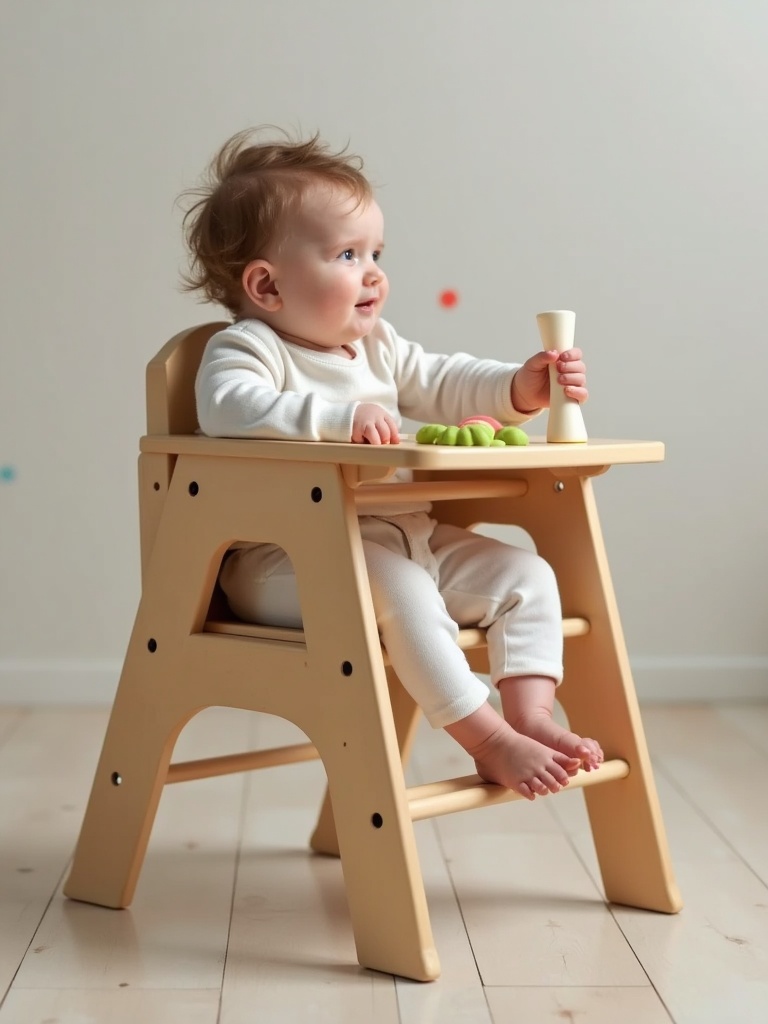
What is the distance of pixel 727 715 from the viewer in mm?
2000

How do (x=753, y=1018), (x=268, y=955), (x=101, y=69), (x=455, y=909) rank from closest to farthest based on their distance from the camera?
(x=753, y=1018) < (x=268, y=955) < (x=455, y=909) < (x=101, y=69)

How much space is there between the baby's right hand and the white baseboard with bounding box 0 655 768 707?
1144 millimetres

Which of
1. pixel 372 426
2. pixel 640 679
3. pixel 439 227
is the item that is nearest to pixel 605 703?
pixel 372 426

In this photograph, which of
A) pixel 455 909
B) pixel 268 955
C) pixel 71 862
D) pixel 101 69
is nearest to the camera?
pixel 268 955

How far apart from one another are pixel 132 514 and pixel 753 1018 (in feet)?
4.31

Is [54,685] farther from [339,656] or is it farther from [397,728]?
[339,656]

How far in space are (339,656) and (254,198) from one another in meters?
0.45

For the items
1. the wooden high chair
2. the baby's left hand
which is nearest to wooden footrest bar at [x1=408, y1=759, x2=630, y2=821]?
the wooden high chair

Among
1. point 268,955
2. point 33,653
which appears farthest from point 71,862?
point 33,653

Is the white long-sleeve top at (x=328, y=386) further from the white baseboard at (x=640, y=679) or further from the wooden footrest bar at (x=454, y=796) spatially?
the white baseboard at (x=640, y=679)

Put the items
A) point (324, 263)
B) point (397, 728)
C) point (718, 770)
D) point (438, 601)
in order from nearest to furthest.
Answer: point (438, 601), point (324, 263), point (397, 728), point (718, 770)

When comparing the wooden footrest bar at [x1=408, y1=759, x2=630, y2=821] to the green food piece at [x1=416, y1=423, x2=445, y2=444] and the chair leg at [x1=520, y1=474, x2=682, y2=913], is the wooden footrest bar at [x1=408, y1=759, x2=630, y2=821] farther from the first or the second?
the green food piece at [x1=416, y1=423, x2=445, y2=444]

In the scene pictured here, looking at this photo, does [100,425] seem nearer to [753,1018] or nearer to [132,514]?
[132,514]

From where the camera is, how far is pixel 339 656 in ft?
3.35
